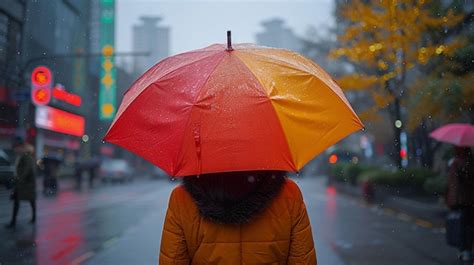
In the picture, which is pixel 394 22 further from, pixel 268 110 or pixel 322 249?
pixel 268 110

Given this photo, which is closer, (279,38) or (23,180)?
(23,180)

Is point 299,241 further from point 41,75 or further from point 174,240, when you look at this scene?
point 41,75

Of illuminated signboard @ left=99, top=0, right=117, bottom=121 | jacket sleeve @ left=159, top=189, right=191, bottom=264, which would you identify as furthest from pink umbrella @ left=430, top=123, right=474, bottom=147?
illuminated signboard @ left=99, top=0, right=117, bottom=121

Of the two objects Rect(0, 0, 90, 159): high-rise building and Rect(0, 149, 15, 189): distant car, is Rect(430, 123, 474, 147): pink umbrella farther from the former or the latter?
Rect(0, 149, 15, 189): distant car

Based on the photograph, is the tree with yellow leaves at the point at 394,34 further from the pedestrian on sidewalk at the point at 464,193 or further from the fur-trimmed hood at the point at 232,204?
the fur-trimmed hood at the point at 232,204

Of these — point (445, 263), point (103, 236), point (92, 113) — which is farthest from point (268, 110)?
point (92, 113)

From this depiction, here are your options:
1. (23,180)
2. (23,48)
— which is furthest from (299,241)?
(23,48)

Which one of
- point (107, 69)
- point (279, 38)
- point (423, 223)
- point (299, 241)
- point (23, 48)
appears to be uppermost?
point (279, 38)

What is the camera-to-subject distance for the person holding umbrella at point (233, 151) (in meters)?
2.57

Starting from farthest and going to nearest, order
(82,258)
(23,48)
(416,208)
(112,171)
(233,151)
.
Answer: (112,171)
(416,208)
(23,48)
(82,258)
(233,151)

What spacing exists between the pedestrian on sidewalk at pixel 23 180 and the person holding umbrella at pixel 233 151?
655cm

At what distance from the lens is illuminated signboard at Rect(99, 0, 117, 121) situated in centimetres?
2965

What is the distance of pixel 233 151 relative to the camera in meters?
2.55

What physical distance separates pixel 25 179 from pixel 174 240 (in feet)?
23.5
